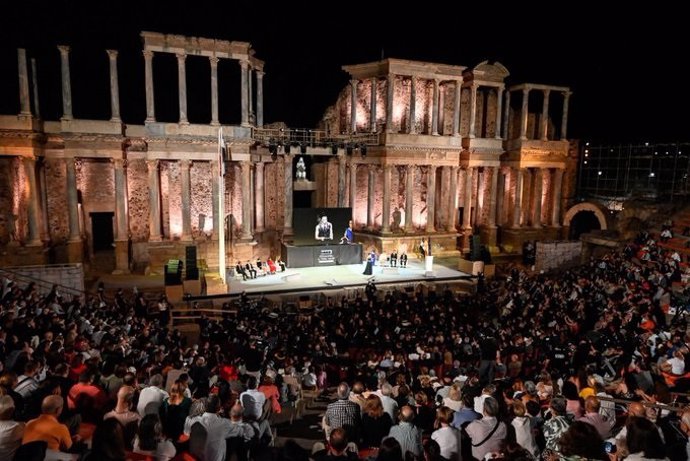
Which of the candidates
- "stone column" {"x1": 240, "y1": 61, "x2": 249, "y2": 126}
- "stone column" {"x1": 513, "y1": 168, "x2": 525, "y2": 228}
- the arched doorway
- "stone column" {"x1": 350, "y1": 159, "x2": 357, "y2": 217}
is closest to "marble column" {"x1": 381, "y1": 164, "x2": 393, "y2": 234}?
"stone column" {"x1": 350, "y1": 159, "x2": 357, "y2": 217}

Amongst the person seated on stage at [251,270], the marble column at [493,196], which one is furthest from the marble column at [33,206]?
the marble column at [493,196]

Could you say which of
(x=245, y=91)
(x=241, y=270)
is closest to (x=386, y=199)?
(x=241, y=270)

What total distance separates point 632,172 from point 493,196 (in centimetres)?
1216

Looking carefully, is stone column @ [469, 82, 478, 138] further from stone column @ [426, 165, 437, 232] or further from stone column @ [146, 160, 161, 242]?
stone column @ [146, 160, 161, 242]

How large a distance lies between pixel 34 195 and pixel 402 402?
76.6 ft

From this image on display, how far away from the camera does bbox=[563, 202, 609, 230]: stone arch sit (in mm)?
34875

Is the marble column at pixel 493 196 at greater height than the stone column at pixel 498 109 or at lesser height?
lesser

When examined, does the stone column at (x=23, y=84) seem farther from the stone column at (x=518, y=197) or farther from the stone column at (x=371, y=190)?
the stone column at (x=518, y=197)

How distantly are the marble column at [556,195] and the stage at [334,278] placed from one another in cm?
1177

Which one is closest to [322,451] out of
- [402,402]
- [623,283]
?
[402,402]

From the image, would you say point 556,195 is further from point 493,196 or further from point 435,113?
point 435,113

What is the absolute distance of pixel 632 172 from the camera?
3684cm

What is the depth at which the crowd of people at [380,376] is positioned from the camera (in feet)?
18.5

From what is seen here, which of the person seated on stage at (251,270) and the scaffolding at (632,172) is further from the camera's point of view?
the scaffolding at (632,172)
